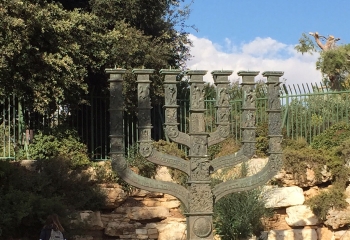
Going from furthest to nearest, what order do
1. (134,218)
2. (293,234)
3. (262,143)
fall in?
(262,143), (134,218), (293,234)

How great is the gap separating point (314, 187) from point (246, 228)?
290 centimetres

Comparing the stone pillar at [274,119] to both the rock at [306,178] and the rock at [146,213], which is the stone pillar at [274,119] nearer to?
the rock at [146,213]

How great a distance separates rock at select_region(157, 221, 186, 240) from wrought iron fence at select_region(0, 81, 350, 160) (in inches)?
116

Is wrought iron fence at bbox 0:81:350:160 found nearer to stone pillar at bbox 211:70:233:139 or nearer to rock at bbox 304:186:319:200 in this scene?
rock at bbox 304:186:319:200

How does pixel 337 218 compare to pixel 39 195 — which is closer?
pixel 39 195

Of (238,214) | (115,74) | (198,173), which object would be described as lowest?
(238,214)

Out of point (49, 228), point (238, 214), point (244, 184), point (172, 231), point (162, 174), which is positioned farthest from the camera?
point (162, 174)

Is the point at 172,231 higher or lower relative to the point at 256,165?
lower

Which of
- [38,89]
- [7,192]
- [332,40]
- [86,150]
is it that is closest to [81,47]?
[38,89]

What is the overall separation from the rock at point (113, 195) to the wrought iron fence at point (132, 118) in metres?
1.70

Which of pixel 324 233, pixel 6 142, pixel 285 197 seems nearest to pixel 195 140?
pixel 285 197

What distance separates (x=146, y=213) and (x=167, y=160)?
5.22 m

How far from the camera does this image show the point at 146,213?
44.0ft

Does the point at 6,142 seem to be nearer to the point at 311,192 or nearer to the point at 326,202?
the point at 311,192
